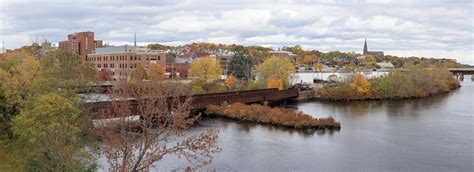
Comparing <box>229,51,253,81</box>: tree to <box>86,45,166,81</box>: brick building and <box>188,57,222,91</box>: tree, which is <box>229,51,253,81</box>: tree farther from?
<box>188,57,222,91</box>: tree

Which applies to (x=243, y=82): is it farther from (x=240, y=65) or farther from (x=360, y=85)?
(x=360, y=85)

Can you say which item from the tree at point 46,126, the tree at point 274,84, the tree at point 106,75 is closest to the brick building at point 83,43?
the tree at point 106,75

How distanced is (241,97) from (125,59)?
46506 millimetres

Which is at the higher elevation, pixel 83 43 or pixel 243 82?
pixel 83 43

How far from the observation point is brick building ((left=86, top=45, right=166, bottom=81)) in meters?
102

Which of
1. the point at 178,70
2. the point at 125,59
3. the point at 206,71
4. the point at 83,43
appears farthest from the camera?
the point at 83,43

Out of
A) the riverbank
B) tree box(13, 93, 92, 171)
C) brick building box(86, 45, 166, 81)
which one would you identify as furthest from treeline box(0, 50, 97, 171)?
brick building box(86, 45, 166, 81)

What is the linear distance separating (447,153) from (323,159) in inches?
324

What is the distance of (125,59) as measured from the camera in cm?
10250

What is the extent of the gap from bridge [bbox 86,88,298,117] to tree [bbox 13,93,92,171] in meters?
27.1

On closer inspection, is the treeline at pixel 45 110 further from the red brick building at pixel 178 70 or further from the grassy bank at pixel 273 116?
the red brick building at pixel 178 70

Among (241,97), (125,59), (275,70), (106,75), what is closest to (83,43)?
(125,59)

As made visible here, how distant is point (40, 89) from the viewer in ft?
89.8

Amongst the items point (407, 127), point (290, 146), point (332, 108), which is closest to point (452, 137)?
point (407, 127)
